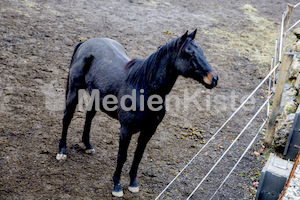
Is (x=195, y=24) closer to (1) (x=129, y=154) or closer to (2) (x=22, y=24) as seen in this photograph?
(2) (x=22, y=24)

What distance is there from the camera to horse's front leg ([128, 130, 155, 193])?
3478 millimetres

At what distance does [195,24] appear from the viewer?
31.7 feet

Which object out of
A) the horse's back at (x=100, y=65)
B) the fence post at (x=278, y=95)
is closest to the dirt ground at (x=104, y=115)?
the fence post at (x=278, y=95)

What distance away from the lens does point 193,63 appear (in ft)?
9.18

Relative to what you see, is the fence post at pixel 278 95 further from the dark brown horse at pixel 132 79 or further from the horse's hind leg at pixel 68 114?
the horse's hind leg at pixel 68 114

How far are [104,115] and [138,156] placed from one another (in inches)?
69.1

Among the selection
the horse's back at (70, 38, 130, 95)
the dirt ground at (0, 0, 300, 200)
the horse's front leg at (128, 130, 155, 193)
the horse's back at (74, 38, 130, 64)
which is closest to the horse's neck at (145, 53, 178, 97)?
the horse's back at (70, 38, 130, 95)

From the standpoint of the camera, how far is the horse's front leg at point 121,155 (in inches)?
131

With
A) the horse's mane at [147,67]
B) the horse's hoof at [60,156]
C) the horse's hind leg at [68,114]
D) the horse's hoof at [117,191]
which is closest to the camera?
the horse's mane at [147,67]

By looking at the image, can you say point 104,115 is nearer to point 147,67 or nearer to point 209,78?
point 147,67

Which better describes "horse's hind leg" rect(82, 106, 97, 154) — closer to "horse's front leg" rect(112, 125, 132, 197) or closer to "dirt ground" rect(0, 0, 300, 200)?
"dirt ground" rect(0, 0, 300, 200)

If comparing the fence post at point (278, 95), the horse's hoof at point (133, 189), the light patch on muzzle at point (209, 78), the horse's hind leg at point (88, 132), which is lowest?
the horse's hoof at point (133, 189)

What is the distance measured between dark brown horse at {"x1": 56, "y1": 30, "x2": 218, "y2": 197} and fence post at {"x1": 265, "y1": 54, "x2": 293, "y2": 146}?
2.17 metres

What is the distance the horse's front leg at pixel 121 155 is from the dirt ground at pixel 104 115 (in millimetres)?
111
